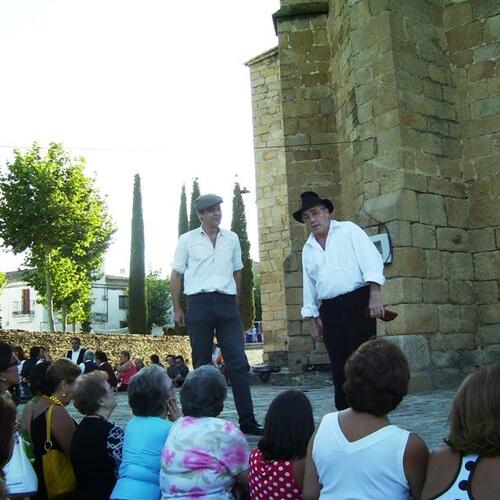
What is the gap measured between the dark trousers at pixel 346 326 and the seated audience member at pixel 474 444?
199cm

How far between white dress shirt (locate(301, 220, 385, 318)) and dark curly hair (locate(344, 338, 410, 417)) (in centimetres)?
167

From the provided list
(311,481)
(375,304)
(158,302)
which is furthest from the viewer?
(158,302)

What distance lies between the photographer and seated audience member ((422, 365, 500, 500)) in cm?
203

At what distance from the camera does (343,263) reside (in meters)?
4.23

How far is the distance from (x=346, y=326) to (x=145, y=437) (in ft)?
4.96

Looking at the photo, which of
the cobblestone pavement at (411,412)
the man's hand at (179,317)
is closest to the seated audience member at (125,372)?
the cobblestone pavement at (411,412)

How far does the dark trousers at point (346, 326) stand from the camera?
4152mm

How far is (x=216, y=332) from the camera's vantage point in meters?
5.04

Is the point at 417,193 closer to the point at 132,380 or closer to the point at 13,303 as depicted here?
the point at 132,380

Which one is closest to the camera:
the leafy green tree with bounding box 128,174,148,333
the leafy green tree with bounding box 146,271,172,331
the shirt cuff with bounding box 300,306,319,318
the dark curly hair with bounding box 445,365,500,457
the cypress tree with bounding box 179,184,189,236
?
the dark curly hair with bounding box 445,365,500,457

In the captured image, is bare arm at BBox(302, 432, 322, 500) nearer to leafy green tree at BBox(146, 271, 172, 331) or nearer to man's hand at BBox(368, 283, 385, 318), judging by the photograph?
man's hand at BBox(368, 283, 385, 318)

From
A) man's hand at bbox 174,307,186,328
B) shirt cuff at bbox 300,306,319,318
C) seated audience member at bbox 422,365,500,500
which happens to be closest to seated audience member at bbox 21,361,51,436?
man's hand at bbox 174,307,186,328

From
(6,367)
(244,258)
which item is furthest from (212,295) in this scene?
(244,258)

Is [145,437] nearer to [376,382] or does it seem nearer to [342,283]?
[376,382]
